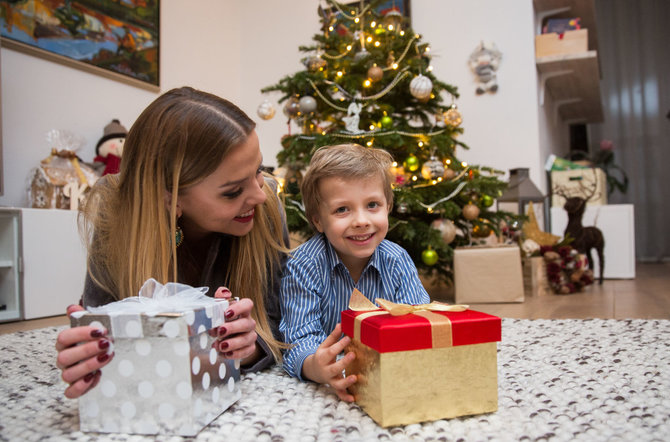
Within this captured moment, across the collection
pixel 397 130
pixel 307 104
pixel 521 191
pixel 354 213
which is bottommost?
pixel 354 213

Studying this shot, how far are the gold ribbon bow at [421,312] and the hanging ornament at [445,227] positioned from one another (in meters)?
1.31

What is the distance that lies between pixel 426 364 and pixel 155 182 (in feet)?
1.80

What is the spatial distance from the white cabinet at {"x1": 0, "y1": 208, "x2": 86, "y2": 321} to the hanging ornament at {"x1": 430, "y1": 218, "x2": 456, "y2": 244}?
1.53 m

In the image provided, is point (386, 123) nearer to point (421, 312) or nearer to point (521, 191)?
point (521, 191)

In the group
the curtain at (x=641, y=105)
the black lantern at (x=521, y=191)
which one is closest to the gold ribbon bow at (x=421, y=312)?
the black lantern at (x=521, y=191)

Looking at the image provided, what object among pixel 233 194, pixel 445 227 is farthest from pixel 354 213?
pixel 445 227

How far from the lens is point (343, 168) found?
38.8 inches

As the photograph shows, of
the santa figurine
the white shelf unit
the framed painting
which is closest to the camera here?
the white shelf unit

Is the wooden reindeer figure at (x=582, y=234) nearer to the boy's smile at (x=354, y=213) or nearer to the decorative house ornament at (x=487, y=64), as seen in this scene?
the decorative house ornament at (x=487, y=64)

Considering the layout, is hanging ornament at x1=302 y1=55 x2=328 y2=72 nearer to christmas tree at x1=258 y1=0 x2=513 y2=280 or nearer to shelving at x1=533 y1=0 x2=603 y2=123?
christmas tree at x1=258 y1=0 x2=513 y2=280

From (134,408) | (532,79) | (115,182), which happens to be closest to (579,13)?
(532,79)

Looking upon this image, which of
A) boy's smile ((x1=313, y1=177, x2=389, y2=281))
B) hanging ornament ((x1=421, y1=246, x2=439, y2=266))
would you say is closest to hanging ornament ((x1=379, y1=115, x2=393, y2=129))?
hanging ornament ((x1=421, y1=246, x2=439, y2=266))

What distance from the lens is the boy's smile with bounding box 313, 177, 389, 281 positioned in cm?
98

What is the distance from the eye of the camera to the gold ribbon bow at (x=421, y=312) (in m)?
0.69
